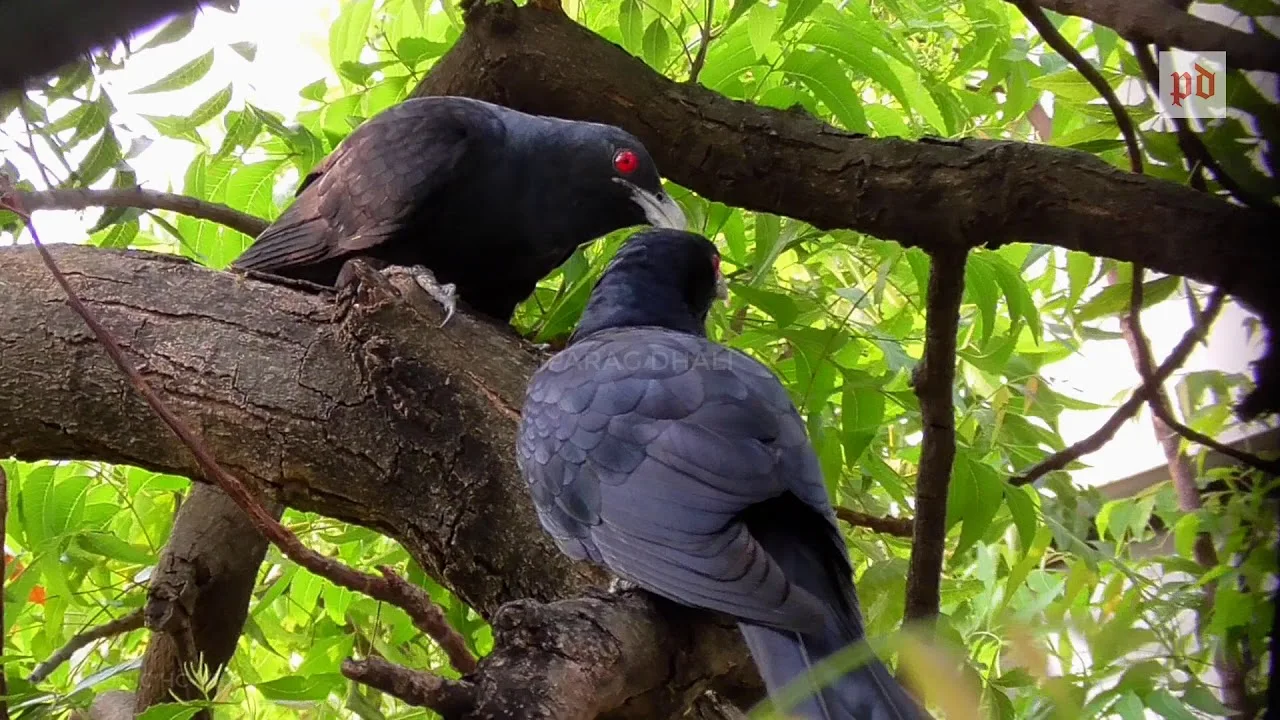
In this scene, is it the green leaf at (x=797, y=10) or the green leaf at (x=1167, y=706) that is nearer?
the green leaf at (x=1167, y=706)

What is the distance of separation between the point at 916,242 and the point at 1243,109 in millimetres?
873

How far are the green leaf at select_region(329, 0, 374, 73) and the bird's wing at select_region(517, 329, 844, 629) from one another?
70 centimetres

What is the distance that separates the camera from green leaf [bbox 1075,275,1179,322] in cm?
91

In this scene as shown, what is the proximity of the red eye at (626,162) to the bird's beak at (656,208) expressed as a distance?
18 mm

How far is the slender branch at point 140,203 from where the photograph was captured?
97 cm

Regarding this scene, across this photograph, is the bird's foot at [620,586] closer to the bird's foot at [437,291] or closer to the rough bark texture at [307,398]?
the rough bark texture at [307,398]

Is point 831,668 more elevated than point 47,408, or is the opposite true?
point 831,668

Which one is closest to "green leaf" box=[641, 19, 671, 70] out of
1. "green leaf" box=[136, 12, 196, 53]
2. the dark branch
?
"green leaf" box=[136, 12, 196, 53]

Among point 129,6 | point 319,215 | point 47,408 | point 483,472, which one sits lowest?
point 47,408

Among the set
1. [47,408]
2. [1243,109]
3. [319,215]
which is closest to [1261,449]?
[1243,109]

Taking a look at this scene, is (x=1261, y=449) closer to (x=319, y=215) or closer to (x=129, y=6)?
(x=129, y=6)

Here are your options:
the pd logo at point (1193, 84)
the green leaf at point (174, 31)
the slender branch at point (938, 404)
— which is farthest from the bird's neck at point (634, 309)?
the green leaf at point (174, 31)

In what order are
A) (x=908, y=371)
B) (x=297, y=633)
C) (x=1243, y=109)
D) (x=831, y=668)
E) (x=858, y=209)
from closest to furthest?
1. (x=1243, y=109)
2. (x=831, y=668)
3. (x=858, y=209)
4. (x=908, y=371)
5. (x=297, y=633)

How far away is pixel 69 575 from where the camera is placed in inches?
62.1
